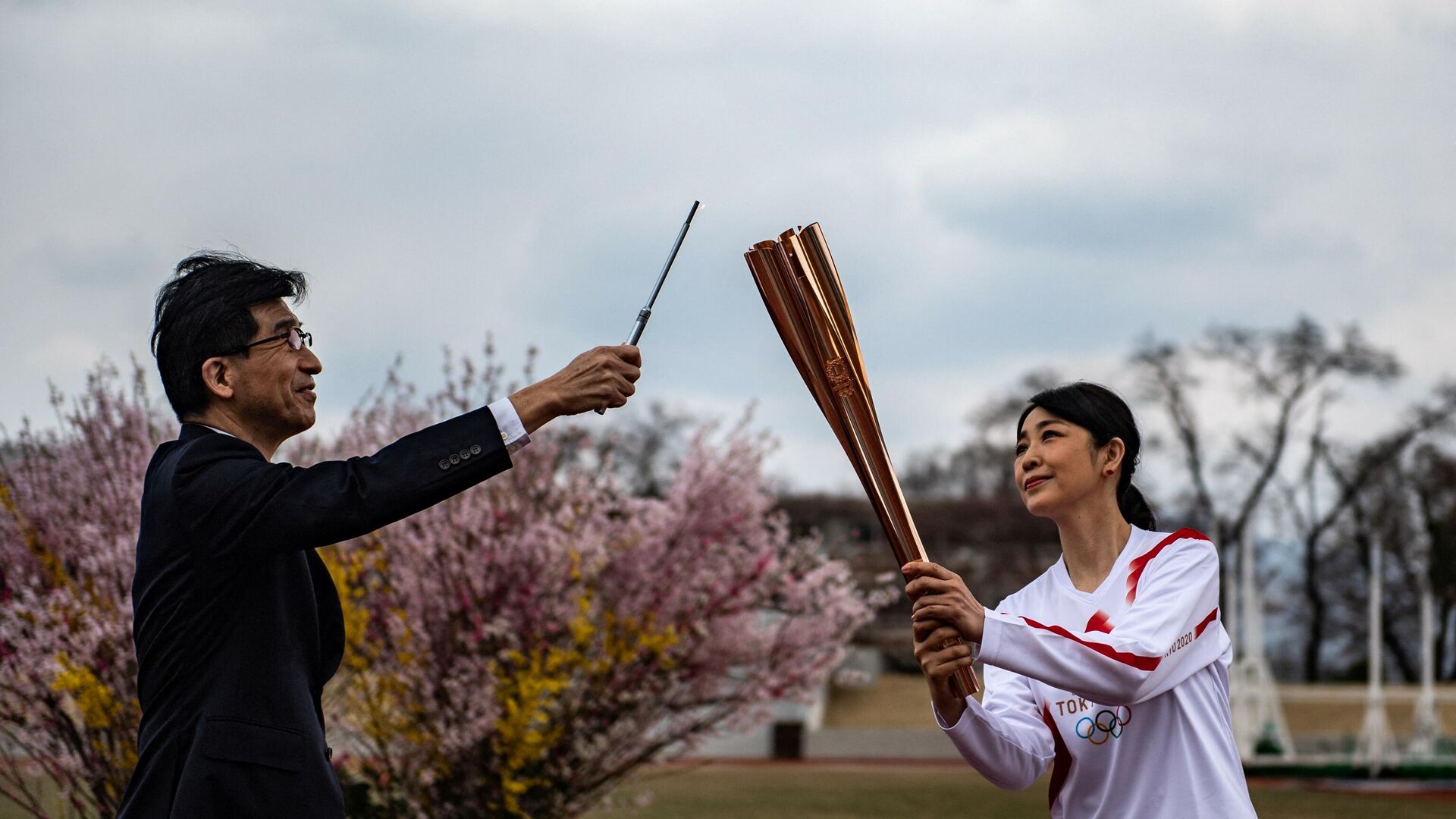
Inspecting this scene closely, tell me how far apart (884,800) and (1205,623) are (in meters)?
18.7

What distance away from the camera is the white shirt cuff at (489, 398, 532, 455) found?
9.90ft

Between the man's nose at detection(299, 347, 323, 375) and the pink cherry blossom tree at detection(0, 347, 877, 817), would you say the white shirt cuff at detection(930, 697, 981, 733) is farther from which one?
the pink cherry blossom tree at detection(0, 347, 877, 817)

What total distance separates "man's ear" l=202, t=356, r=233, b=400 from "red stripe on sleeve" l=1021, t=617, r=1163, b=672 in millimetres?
1927

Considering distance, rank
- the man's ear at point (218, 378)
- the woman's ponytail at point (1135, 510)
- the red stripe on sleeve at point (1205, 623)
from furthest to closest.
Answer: the woman's ponytail at point (1135, 510) < the red stripe on sleeve at point (1205, 623) < the man's ear at point (218, 378)

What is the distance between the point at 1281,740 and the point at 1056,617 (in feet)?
86.3

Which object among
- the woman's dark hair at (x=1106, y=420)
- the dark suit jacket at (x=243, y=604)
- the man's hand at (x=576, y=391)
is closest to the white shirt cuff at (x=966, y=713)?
the woman's dark hair at (x=1106, y=420)

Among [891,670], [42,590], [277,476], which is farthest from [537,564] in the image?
[891,670]

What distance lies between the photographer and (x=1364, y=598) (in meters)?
44.7

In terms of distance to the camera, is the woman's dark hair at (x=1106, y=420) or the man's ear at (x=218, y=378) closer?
the man's ear at (x=218, y=378)

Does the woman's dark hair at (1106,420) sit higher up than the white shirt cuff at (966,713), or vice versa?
the woman's dark hair at (1106,420)

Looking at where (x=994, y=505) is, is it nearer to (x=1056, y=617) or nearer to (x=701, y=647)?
(x=701, y=647)

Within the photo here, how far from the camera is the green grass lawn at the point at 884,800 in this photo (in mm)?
18703

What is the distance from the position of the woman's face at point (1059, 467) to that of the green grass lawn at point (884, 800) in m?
11.0

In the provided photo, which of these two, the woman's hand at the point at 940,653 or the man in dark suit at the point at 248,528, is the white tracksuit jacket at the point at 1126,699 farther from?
the man in dark suit at the point at 248,528
